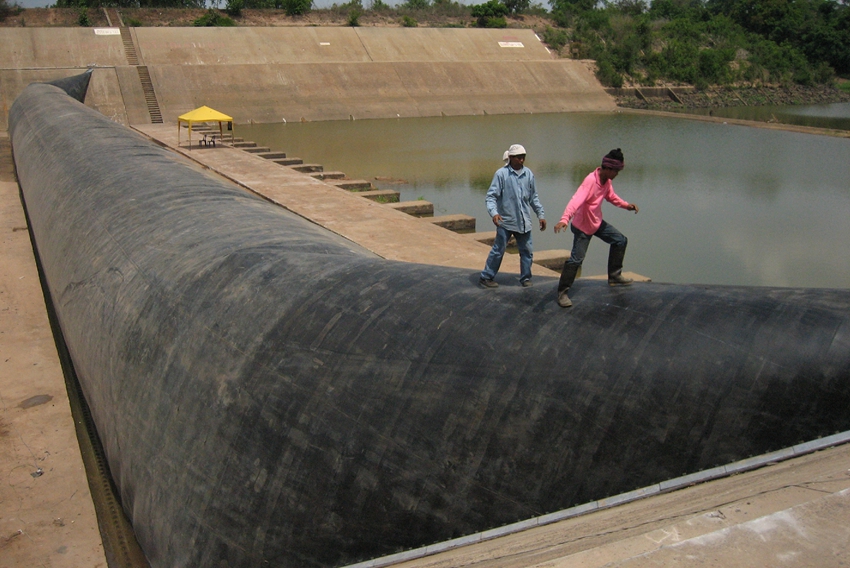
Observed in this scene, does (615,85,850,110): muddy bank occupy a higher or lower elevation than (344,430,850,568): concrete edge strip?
lower

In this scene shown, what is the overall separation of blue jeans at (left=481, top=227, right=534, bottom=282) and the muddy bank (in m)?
32.6

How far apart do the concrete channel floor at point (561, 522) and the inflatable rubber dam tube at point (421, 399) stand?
205 mm

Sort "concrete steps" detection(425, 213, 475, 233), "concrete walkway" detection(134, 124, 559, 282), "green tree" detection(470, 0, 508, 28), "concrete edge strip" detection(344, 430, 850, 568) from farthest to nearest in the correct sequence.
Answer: "green tree" detection(470, 0, 508, 28), "concrete steps" detection(425, 213, 475, 233), "concrete walkway" detection(134, 124, 559, 282), "concrete edge strip" detection(344, 430, 850, 568)

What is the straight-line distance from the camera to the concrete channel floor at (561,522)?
8.13ft

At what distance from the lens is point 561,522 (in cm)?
328

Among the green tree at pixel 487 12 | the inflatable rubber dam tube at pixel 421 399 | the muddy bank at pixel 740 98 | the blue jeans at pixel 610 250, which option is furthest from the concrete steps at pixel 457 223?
the green tree at pixel 487 12

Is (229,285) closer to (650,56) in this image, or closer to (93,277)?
(93,277)

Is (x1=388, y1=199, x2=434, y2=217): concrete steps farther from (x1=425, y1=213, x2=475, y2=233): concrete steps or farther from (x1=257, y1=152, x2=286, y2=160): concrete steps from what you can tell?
(x1=257, y1=152, x2=286, y2=160): concrete steps

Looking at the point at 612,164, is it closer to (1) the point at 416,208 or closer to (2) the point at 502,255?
(2) the point at 502,255

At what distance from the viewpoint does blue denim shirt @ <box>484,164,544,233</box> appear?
14.1 ft

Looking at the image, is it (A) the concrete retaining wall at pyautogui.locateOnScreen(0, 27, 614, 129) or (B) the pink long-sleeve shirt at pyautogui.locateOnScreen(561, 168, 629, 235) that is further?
(A) the concrete retaining wall at pyautogui.locateOnScreen(0, 27, 614, 129)

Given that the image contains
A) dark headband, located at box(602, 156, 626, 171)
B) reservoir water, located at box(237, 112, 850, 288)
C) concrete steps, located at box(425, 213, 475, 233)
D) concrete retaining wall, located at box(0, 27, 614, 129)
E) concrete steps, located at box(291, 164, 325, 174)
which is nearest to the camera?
dark headband, located at box(602, 156, 626, 171)

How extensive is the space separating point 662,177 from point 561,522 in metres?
14.7

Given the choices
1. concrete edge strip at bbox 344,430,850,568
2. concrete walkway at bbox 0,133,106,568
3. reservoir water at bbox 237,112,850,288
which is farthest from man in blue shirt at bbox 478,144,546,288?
reservoir water at bbox 237,112,850,288
